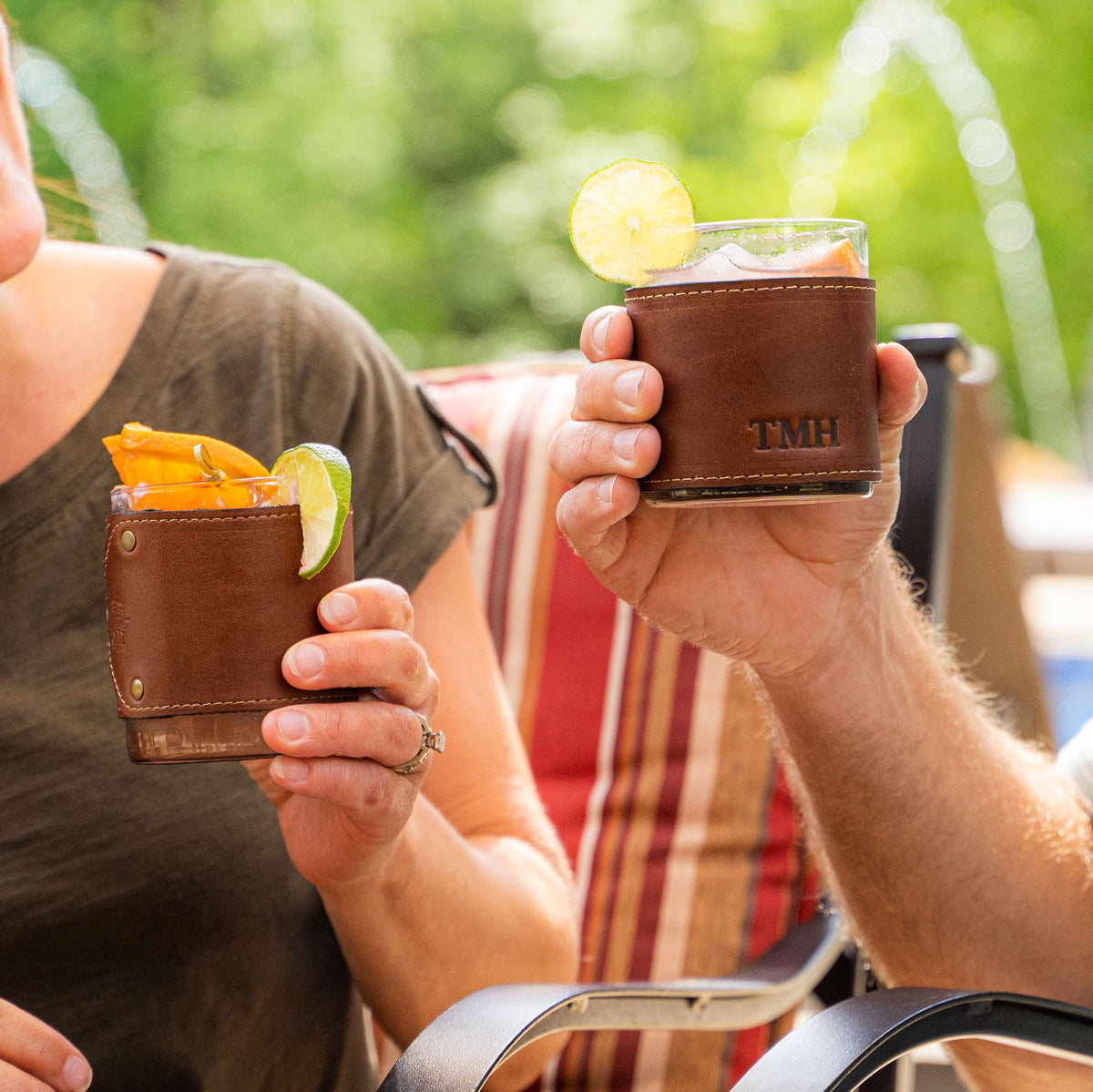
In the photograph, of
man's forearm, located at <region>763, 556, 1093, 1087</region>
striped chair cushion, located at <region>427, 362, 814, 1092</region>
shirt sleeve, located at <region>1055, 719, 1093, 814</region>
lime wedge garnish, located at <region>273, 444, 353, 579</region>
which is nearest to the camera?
lime wedge garnish, located at <region>273, 444, 353, 579</region>

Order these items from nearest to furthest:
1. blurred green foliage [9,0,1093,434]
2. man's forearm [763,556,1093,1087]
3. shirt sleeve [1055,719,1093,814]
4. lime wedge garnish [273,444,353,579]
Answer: lime wedge garnish [273,444,353,579], man's forearm [763,556,1093,1087], shirt sleeve [1055,719,1093,814], blurred green foliage [9,0,1093,434]

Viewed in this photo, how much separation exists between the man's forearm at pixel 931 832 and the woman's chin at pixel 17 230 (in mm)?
895

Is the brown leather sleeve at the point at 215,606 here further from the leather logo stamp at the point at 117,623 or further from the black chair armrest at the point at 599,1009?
the black chair armrest at the point at 599,1009

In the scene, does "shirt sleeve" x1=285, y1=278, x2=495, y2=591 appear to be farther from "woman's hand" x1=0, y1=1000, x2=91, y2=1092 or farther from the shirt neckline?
"woman's hand" x1=0, y1=1000, x2=91, y2=1092

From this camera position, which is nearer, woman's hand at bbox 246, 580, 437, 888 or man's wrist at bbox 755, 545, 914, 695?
woman's hand at bbox 246, 580, 437, 888

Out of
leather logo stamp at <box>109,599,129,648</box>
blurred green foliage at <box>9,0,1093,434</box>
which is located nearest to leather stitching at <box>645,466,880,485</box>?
leather logo stamp at <box>109,599,129,648</box>

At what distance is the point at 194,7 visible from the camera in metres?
14.4

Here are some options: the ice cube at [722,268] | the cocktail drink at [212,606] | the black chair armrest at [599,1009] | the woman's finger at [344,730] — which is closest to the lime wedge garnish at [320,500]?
the cocktail drink at [212,606]

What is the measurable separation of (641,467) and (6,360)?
30.1 inches

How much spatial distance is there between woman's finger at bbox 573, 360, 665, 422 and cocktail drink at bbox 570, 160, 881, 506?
1 cm

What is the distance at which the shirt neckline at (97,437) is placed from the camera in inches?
56.1

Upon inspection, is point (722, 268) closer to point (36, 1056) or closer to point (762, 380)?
point (762, 380)

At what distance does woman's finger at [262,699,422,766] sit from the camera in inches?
41.8

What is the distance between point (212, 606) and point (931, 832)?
34.8 inches
